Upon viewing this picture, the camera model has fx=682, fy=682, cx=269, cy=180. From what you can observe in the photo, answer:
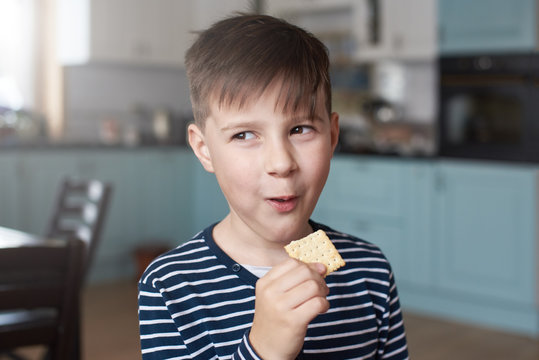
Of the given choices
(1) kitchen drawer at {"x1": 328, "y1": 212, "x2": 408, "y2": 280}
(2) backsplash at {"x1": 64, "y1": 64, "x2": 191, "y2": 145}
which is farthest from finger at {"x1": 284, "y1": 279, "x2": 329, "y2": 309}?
(2) backsplash at {"x1": 64, "y1": 64, "x2": 191, "y2": 145}

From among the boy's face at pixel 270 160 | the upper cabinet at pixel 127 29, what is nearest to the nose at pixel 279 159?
the boy's face at pixel 270 160

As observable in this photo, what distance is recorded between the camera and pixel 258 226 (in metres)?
0.80

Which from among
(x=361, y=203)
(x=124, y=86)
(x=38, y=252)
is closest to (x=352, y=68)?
(x=361, y=203)

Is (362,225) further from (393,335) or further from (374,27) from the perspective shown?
(393,335)

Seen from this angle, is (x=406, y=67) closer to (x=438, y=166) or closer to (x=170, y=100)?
(x=438, y=166)

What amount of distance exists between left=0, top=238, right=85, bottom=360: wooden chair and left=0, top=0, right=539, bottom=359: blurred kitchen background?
5.31ft

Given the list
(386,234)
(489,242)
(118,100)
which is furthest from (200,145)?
(118,100)

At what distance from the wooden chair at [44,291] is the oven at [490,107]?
8.72ft

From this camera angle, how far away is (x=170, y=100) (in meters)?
5.40

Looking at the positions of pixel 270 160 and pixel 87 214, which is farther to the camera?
pixel 87 214

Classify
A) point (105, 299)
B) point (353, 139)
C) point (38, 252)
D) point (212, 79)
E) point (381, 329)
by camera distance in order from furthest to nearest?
1. point (353, 139)
2. point (105, 299)
3. point (38, 252)
4. point (381, 329)
5. point (212, 79)

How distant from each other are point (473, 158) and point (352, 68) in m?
1.42

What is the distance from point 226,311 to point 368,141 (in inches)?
148

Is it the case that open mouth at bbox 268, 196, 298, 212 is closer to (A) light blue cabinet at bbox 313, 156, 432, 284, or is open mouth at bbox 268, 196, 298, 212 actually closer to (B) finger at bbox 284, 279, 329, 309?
(B) finger at bbox 284, 279, 329, 309
